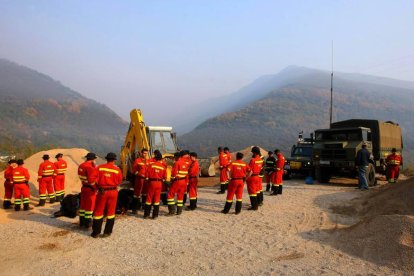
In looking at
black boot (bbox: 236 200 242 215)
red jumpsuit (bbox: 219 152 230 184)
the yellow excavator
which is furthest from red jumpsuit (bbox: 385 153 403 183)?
the yellow excavator

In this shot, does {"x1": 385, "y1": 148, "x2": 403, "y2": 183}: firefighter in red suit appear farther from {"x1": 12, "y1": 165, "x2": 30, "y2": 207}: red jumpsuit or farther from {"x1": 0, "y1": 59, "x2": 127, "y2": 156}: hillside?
{"x1": 0, "y1": 59, "x2": 127, "y2": 156}: hillside

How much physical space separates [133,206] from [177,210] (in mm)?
1310

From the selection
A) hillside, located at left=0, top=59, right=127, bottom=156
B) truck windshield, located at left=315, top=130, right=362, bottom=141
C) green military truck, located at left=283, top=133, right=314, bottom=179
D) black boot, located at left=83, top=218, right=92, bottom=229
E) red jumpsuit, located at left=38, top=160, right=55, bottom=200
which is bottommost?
black boot, located at left=83, top=218, right=92, bottom=229

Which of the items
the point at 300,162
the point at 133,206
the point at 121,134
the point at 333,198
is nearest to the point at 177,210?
the point at 133,206

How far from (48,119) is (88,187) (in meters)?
84.2

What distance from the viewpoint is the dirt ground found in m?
5.89

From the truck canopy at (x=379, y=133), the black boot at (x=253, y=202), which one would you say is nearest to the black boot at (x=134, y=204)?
the black boot at (x=253, y=202)

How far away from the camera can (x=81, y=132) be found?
83.6 m

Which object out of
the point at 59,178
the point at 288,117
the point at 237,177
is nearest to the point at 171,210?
the point at 237,177

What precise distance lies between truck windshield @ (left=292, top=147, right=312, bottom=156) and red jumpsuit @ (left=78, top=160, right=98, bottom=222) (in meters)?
13.9

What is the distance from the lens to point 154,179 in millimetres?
9359

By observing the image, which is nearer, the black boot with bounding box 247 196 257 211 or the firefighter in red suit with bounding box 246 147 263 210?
the firefighter in red suit with bounding box 246 147 263 210

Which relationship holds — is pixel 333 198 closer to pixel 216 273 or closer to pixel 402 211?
pixel 402 211

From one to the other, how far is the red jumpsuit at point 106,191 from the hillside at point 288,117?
4898 centimetres
